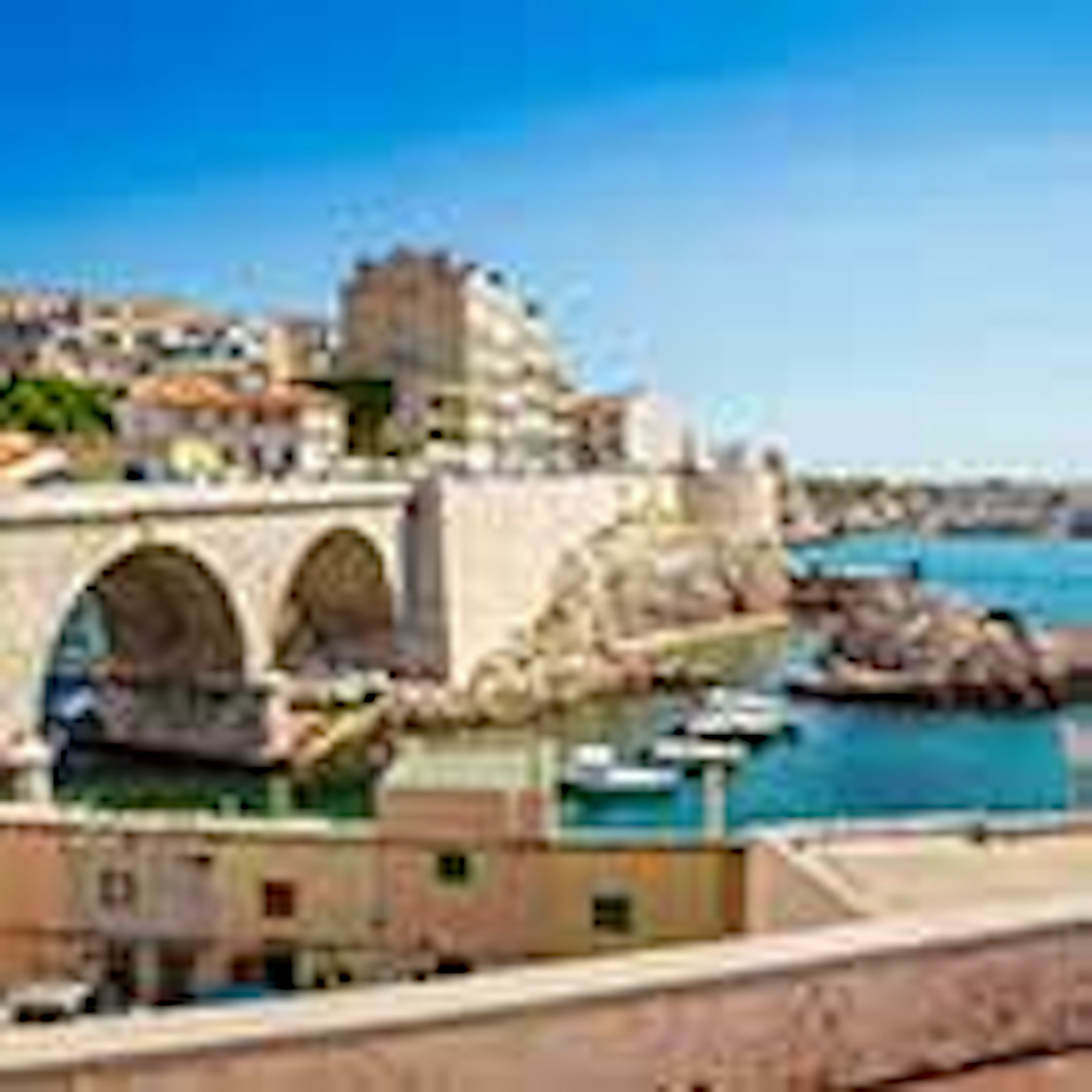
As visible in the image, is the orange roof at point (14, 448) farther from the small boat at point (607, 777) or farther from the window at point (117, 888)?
the window at point (117, 888)

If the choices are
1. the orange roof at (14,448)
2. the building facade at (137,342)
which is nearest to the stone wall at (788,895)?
the orange roof at (14,448)

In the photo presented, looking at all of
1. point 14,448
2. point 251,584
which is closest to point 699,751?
point 251,584

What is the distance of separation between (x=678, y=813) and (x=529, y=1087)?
88.4 feet

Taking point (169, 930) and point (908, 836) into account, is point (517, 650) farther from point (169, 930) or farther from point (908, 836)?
point (908, 836)

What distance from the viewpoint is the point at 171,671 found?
36.4 meters

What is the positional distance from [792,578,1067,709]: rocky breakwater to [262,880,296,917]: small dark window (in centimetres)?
3300

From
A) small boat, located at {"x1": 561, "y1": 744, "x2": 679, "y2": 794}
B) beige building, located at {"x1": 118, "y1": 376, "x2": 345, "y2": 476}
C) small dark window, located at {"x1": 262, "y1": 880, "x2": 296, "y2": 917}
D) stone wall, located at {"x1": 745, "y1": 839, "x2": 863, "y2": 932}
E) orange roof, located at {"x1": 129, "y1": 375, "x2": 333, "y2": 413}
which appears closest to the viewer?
stone wall, located at {"x1": 745, "y1": 839, "x2": 863, "y2": 932}

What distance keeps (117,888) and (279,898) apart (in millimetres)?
1047

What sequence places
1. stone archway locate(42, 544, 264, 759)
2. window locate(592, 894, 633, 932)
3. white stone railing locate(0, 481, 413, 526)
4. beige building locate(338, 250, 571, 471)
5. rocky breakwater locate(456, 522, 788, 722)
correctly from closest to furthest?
window locate(592, 894, 633, 932), white stone railing locate(0, 481, 413, 526), stone archway locate(42, 544, 264, 759), rocky breakwater locate(456, 522, 788, 722), beige building locate(338, 250, 571, 471)

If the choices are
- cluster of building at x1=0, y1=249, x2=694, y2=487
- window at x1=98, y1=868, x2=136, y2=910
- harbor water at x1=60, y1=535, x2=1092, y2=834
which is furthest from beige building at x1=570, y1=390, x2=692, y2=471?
window at x1=98, y1=868, x2=136, y2=910

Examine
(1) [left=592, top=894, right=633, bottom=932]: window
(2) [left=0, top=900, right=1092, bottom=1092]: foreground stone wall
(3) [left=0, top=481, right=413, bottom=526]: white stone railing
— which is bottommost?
(1) [left=592, top=894, right=633, bottom=932]: window

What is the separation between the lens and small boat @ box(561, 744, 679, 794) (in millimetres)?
32781

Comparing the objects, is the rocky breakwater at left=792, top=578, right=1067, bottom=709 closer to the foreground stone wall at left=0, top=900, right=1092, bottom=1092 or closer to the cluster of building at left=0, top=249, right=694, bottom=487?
the cluster of building at left=0, top=249, right=694, bottom=487

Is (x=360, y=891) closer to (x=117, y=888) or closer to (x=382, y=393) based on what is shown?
(x=117, y=888)
